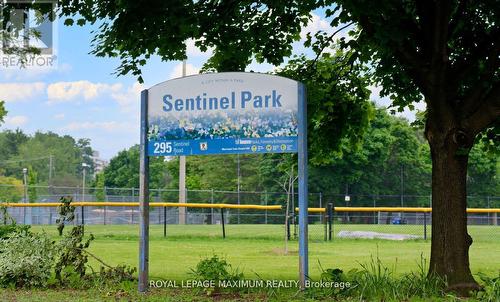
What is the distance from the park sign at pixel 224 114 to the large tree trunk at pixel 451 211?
2344 millimetres

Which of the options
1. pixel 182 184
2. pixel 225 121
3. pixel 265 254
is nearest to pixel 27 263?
pixel 225 121

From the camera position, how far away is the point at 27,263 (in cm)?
1032

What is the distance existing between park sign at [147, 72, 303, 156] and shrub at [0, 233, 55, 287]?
2.43 metres

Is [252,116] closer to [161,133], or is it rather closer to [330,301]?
[161,133]

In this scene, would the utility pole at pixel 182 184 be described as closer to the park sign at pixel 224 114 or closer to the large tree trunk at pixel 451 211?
the park sign at pixel 224 114

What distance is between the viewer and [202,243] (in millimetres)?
21438

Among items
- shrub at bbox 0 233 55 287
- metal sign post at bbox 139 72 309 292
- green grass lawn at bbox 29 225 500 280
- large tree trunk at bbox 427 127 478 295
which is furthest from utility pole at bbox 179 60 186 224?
large tree trunk at bbox 427 127 478 295

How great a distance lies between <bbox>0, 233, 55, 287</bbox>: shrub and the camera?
1030 cm

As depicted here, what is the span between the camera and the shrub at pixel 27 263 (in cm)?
1030

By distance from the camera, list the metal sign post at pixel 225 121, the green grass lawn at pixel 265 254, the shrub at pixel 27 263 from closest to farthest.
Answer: the metal sign post at pixel 225 121 < the shrub at pixel 27 263 < the green grass lawn at pixel 265 254

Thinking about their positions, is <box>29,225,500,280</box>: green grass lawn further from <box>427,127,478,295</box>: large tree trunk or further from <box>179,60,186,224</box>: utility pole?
<box>179,60,186,224</box>: utility pole

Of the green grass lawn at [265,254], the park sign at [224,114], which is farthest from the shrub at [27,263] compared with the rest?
the park sign at [224,114]

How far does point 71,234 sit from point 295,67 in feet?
18.6

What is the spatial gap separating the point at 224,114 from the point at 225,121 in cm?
10
